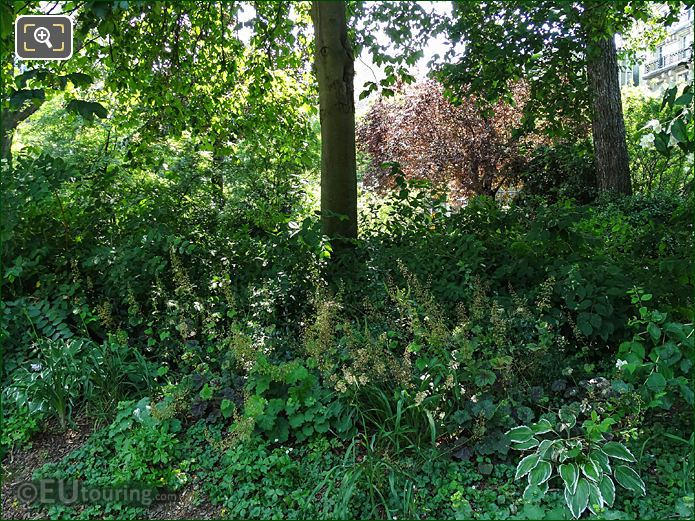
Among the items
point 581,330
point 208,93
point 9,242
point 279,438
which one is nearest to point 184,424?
point 279,438

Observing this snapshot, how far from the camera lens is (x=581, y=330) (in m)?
2.96

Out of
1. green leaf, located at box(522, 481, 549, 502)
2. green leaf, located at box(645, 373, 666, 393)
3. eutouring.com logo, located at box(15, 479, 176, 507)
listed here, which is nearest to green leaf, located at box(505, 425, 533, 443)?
green leaf, located at box(522, 481, 549, 502)

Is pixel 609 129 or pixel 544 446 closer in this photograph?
pixel 544 446

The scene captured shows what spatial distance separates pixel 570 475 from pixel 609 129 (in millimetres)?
7202

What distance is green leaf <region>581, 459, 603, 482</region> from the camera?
7.07 feet

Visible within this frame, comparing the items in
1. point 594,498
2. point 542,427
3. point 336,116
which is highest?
point 336,116

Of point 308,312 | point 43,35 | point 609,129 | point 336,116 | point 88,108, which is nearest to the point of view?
point 88,108

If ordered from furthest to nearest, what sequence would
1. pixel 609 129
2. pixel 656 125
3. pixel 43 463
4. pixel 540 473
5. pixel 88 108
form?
pixel 609 129 < pixel 88 108 < pixel 43 463 < pixel 656 125 < pixel 540 473

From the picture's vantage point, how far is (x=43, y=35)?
10.1 ft

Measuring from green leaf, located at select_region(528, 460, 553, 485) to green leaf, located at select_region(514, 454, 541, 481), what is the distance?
0.02 m

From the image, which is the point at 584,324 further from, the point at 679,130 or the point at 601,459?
the point at 679,130

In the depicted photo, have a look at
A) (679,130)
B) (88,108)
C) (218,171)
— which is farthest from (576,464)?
(218,171)

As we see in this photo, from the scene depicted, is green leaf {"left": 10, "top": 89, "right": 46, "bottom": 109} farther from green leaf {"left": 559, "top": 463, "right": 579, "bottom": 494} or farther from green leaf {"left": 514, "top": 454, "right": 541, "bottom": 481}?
green leaf {"left": 559, "top": 463, "right": 579, "bottom": 494}

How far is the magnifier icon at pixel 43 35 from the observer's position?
3.02 meters
